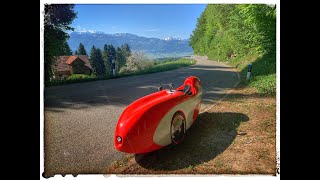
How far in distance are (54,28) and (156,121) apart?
2.05 meters

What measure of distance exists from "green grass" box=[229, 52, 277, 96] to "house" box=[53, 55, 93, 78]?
2371mm

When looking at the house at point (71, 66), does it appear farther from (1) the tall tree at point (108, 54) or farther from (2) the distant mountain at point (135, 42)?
(1) the tall tree at point (108, 54)

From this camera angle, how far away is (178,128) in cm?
357

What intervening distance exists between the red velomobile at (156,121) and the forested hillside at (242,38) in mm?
1020

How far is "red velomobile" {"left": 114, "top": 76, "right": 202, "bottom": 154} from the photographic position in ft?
10.1

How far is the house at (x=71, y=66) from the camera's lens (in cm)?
397

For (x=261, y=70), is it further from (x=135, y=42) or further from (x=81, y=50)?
(x=81, y=50)

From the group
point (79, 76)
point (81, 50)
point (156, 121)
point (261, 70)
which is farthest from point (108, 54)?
point (261, 70)

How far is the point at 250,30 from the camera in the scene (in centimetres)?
445

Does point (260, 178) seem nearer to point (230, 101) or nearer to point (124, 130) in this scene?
point (230, 101)

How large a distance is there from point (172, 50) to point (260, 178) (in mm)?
2262

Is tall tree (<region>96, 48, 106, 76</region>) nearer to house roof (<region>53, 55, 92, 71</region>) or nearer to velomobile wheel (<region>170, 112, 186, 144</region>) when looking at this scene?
house roof (<region>53, 55, 92, 71</region>)

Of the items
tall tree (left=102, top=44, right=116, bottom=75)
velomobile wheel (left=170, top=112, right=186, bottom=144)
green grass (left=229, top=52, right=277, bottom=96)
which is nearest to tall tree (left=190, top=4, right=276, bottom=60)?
green grass (left=229, top=52, right=277, bottom=96)

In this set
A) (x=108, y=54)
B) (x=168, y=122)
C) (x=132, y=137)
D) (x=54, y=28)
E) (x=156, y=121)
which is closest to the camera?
(x=132, y=137)
